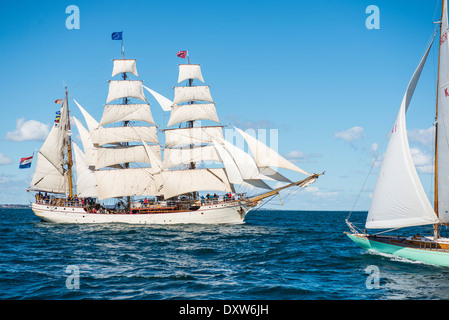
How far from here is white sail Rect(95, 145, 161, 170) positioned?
61.3m

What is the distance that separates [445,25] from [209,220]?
38.1m

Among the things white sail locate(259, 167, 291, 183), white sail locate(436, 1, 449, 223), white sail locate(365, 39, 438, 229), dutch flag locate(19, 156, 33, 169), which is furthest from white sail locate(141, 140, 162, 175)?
white sail locate(436, 1, 449, 223)

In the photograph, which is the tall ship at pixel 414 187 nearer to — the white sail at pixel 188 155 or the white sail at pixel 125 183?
the white sail at pixel 188 155

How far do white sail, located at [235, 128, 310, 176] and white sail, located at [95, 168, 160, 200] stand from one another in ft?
58.8

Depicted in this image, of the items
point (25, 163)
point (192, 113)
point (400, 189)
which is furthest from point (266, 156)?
point (25, 163)

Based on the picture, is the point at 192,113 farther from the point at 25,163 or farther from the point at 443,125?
the point at 443,125

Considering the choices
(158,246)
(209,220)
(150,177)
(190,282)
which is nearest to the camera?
→ (190,282)

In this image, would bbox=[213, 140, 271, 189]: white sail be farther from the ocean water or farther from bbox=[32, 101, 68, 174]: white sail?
bbox=[32, 101, 68, 174]: white sail

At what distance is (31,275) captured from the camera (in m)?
19.8

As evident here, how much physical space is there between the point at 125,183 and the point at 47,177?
493 inches

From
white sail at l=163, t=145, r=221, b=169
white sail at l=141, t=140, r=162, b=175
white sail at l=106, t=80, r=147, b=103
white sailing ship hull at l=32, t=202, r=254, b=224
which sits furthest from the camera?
white sail at l=106, t=80, r=147, b=103

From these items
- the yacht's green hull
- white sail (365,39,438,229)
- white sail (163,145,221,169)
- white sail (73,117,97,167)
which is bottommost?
the yacht's green hull

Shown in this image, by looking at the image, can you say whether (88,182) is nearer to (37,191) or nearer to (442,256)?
(37,191)
